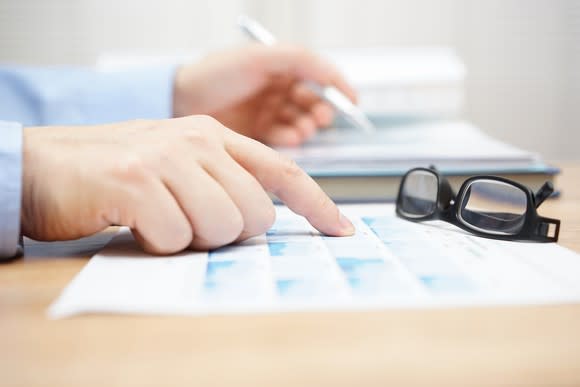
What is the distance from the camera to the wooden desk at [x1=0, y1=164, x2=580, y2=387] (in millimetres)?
287

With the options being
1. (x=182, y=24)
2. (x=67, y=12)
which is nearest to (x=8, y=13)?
(x=67, y=12)

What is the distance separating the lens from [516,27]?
5.82 ft

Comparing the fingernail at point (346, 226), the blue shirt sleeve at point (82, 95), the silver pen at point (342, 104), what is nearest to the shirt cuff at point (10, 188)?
the fingernail at point (346, 226)

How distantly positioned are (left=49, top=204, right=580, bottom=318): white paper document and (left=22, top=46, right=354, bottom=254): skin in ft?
0.08

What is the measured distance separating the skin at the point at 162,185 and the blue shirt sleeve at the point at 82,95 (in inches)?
23.3

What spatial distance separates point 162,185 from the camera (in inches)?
18.4

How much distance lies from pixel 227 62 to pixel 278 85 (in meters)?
0.18

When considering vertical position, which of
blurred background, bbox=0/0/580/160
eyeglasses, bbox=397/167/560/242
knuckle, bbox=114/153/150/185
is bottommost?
eyeglasses, bbox=397/167/560/242

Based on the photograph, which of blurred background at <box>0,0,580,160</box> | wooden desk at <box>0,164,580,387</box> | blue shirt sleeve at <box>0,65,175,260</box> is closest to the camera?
wooden desk at <box>0,164,580,387</box>

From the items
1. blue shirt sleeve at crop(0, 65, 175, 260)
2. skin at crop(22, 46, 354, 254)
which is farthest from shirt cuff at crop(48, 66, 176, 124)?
skin at crop(22, 46, 354, 254)

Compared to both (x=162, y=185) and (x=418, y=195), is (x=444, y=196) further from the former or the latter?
(x=162, y=185)

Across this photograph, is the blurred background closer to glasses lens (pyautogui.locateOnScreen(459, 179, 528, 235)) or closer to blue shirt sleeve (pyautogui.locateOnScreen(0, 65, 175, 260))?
blue shirt sleeve (pyautogui.locateOnScreen(0, 65, 175, 260))

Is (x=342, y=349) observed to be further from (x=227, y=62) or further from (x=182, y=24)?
(x=182, y=24)

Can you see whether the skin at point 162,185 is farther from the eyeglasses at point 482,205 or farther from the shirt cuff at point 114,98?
the shirt cuff at point 114,98
